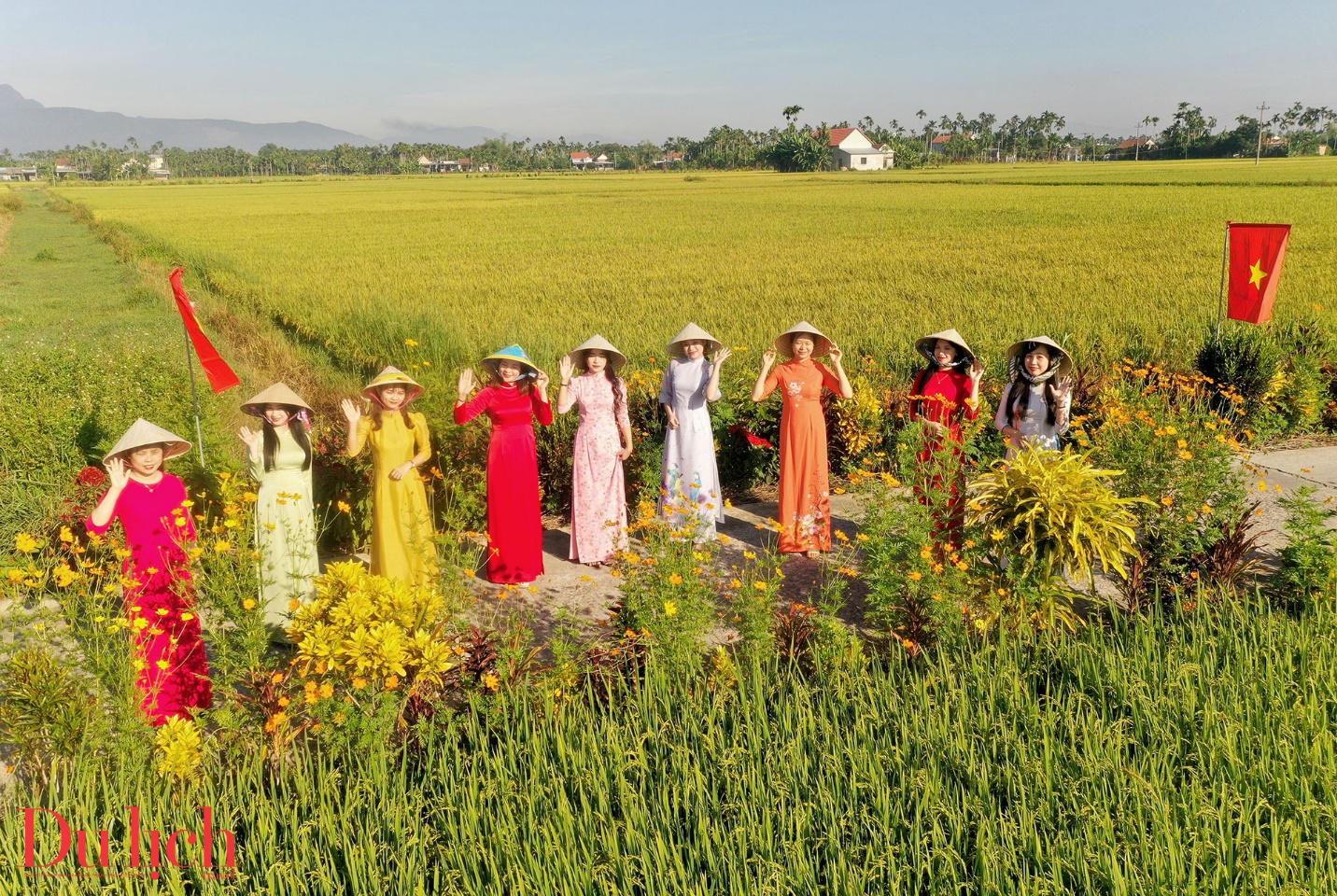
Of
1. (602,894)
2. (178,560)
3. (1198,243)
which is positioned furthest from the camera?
(1198,243)

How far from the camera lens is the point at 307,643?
3.68 m

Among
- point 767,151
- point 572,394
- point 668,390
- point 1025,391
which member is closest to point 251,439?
point 572,394

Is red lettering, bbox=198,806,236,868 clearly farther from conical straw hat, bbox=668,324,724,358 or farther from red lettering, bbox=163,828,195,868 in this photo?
conical straw hat, bbox=668,324,724,358

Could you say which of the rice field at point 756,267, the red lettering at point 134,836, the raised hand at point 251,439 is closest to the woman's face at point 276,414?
the raised hand at point 251,439

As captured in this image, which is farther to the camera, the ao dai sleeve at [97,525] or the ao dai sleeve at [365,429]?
the ao dai sleeve at [365,429]

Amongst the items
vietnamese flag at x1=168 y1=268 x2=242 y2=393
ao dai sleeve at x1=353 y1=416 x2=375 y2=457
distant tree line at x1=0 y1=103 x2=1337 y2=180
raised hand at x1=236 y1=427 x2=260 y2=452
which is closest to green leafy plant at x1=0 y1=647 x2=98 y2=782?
raised hand at x1=236 y1=427 x2=260 y2=452

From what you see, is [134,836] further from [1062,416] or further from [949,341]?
[1062,416]

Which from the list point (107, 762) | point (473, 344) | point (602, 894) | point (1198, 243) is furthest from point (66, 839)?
point (1198, 243)

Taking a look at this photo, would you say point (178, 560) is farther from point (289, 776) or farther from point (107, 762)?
point (289, 776)

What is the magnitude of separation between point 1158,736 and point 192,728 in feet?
12.3

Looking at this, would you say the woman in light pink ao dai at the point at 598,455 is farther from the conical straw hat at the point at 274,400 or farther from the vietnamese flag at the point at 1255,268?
the vietnamese flag at the point at 1255,268

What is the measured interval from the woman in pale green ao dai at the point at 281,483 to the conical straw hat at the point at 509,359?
1.17 m

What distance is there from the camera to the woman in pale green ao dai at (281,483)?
200 inches

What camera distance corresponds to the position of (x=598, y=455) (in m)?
6.23
